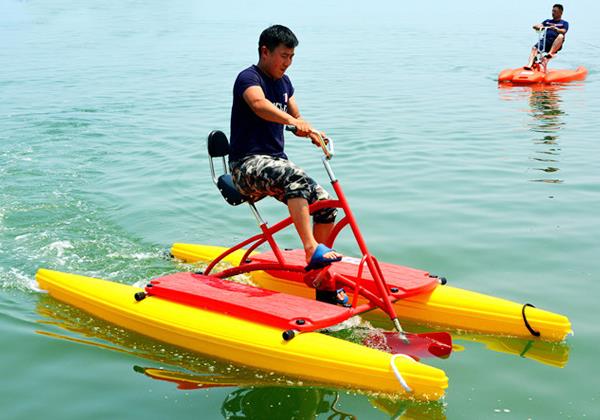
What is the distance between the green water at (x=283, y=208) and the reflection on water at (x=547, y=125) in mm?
58

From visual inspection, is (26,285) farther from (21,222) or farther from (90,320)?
(21,222)

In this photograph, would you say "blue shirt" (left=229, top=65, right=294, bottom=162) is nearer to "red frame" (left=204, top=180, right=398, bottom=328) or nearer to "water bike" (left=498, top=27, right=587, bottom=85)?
"red frame" (left=204, top=180, right=398, bottom=328)

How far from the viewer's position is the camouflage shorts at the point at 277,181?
5785 millimetres

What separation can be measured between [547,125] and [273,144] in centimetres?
996

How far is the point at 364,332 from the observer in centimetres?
588

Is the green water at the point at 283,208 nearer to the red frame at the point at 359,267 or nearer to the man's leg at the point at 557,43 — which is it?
the red frame at the point at 359,267

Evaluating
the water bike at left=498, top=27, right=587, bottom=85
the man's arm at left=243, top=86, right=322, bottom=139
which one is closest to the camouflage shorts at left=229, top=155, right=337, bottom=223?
the man's arm at left=243, top=86, right=322, bottom=139

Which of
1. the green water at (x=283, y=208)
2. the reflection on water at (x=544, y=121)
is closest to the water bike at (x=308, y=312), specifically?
the green water at (x=283, y=208)

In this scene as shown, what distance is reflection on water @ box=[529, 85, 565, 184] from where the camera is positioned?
11461 millimetres

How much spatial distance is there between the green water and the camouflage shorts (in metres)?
1.34

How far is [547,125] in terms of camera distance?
48.3 ft

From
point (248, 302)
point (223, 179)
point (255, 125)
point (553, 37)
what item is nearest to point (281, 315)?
point (248, 302)

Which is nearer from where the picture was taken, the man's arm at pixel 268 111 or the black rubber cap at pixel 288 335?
the black rubber cap at pixel 288 335

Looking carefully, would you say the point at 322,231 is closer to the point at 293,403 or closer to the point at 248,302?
the point at 248,302
